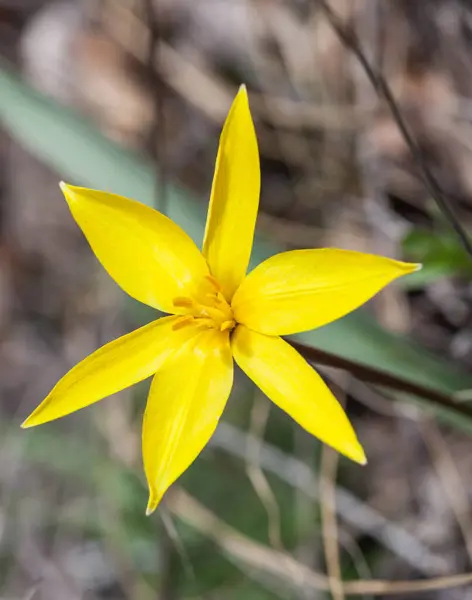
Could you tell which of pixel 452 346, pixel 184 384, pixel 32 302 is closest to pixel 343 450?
pixel 184 384

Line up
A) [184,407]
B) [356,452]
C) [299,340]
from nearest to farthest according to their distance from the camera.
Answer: [356,452]
[184,407]
[299,340]

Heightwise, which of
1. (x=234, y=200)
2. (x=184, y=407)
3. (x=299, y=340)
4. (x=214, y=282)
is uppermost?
(x=234, y=200)

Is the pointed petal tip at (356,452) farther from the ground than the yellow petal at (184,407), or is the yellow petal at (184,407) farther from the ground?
the pointed petal tip at (356,452)

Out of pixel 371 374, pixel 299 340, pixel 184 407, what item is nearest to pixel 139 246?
pixel 184 407

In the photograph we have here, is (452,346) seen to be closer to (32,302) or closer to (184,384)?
(184,384)

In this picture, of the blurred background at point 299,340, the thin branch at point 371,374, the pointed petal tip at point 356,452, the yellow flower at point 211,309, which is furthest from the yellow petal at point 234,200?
the blurred background at point 299,340

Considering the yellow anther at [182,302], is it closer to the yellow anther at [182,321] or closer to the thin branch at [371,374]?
the yellow anther at [182,321]

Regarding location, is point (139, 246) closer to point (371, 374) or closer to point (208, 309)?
point (208, 309)
